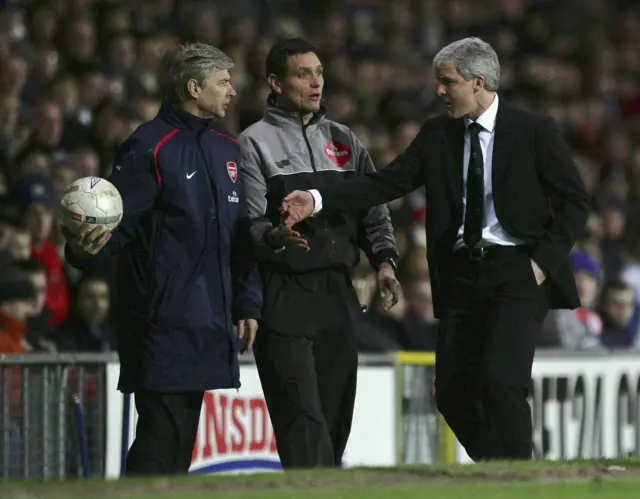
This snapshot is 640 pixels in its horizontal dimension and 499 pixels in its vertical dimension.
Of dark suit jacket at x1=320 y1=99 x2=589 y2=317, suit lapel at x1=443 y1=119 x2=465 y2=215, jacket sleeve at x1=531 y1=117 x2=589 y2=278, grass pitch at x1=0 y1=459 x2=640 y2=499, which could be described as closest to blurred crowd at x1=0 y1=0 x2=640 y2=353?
dark suit jacket at x1=320 y1=99 x2=589 y2=317

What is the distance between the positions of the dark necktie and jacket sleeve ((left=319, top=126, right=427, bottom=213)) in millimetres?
264

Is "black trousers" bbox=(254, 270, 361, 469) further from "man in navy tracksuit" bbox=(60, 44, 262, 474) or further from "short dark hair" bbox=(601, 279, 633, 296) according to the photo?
"short dark hair" bbox=(601, 279, 633, 296)

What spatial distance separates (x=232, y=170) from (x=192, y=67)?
48 centimetres

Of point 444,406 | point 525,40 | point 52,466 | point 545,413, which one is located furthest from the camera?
point 525,40

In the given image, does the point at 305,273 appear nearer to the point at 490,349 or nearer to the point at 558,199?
the point at 490,349

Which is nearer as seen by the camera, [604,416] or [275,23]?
[604,416]

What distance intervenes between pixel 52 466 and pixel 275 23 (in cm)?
978

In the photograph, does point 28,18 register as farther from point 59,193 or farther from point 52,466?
point 52,466

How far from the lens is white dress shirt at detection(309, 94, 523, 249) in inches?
281

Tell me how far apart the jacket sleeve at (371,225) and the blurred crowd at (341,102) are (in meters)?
2.79

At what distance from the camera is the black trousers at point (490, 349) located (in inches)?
277

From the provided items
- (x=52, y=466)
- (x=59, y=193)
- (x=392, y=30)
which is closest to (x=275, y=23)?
(x=392, y=30)

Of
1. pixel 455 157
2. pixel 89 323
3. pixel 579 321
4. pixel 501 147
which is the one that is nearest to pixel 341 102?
pixel 579 321

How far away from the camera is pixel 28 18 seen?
1434 cm
